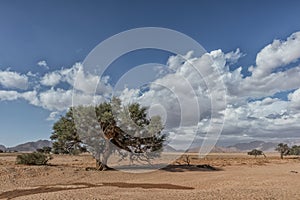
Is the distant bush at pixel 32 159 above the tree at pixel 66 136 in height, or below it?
→ below

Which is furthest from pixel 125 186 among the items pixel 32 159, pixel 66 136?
pixel 32 159

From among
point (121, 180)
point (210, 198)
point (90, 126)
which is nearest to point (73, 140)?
point (90, 126)

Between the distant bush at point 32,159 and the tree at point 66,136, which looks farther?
the distant bush at point 32,159

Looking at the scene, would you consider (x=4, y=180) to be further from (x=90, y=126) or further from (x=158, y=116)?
(x=158, y=116)

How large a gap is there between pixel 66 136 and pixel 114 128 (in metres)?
6.01

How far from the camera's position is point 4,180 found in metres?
28.2

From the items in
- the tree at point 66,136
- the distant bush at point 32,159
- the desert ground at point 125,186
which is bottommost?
the desert ground at point 125,186

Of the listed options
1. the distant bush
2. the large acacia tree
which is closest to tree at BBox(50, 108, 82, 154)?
the large acacia tree

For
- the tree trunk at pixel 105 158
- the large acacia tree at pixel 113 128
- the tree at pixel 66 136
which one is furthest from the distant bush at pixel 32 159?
the tree trunk at pixel 105 158

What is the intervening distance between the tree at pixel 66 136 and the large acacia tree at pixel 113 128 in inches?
24.3

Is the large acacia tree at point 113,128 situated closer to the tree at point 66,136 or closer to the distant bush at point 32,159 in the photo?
the tree at point 66,136

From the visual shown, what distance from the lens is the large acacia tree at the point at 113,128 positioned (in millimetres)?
38406

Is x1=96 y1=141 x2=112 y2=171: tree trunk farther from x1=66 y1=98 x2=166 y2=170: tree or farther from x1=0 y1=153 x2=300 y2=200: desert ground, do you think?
x1=0 y1=153 x2=300 y2=200: desert ground

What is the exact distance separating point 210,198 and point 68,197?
311 inches
